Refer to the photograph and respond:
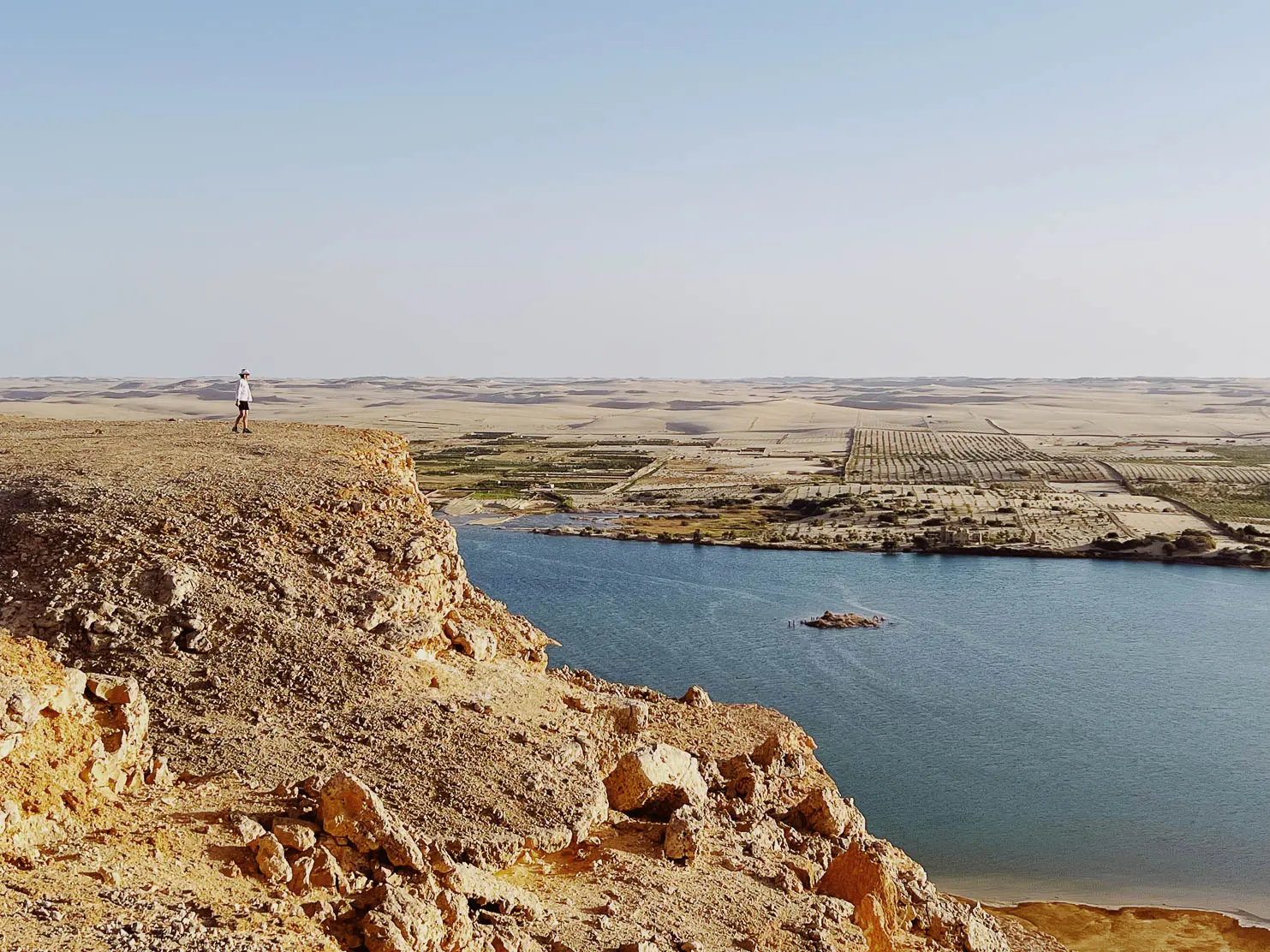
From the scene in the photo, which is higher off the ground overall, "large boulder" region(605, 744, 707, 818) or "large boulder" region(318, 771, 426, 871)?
"large boulder" region(318, 771, 426, 871)

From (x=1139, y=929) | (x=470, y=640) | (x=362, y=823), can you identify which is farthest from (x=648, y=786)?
(x=1139, y=929)

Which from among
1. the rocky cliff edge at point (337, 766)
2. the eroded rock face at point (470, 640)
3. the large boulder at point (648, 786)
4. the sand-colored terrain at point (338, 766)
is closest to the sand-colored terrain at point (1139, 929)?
the sand-colored terrain at point (338, 766)

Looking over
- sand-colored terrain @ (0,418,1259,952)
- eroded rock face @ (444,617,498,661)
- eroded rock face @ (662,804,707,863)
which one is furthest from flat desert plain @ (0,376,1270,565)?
eroded rock face @ (662,804,707,863)

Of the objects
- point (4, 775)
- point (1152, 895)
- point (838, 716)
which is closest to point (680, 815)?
point (4, 775)

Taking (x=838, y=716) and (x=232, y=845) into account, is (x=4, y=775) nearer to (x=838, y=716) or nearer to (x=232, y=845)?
(x=232, y=845)

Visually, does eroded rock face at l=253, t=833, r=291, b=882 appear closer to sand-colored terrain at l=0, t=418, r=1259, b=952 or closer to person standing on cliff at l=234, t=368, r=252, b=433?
sand-colored terrain at l=0, t=418, r=1259, b=952

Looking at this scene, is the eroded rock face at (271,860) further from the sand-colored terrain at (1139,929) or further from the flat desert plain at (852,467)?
the flat desert plain at (852,467)
